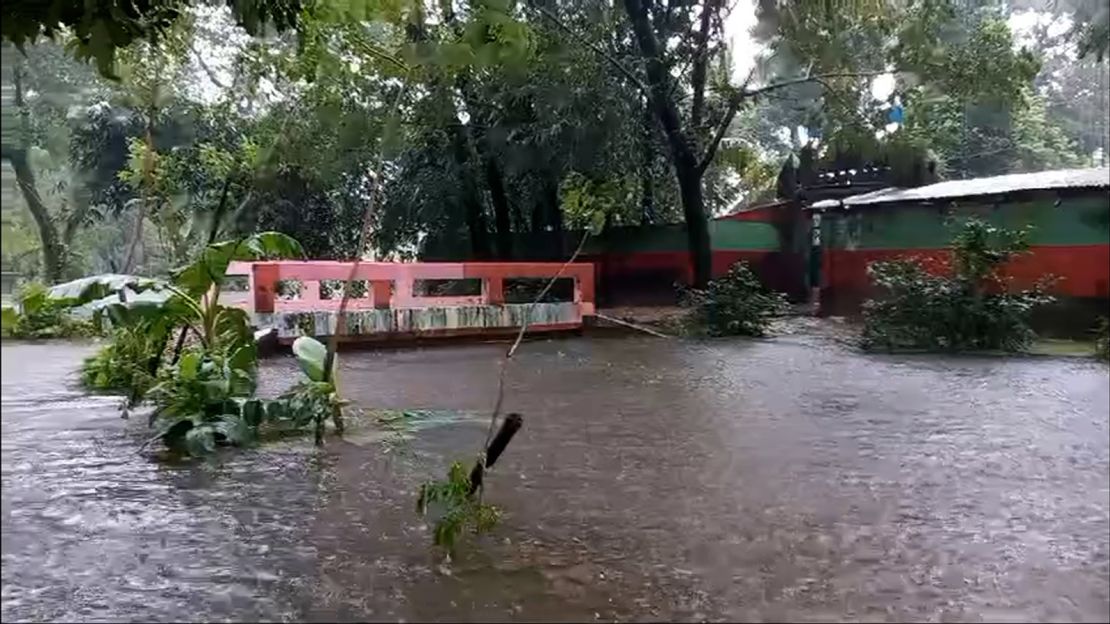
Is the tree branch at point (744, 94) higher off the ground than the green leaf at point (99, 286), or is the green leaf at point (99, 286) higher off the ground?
the tree branch at point (744, 94)

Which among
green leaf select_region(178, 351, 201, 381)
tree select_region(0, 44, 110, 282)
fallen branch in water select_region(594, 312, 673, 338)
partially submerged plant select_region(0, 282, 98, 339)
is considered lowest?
green leaf select_region(178, 351, 201, 381)

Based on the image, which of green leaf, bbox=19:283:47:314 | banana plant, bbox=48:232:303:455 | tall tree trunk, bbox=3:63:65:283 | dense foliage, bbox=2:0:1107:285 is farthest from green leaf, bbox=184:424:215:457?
tall tree trunk, bbox=3:63:65:283

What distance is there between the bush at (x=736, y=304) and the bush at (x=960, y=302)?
1.16 ft

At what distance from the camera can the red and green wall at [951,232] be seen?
172cm

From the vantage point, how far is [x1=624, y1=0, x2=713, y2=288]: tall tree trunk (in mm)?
3359

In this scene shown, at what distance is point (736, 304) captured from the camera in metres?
3.06

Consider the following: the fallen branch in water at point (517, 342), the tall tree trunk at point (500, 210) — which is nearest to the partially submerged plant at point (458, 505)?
the fallen branch in water at point (517, 342)

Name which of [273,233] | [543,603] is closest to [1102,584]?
[543,603]

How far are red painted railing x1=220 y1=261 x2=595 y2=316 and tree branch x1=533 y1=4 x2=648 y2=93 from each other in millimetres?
676

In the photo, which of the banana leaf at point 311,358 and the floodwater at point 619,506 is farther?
the banana leaf at point 311,358

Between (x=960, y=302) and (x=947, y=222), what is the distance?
24 centimetres

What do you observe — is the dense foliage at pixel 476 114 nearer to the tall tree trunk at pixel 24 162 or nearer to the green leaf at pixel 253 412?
the tall tree trunk at pixel 24 162

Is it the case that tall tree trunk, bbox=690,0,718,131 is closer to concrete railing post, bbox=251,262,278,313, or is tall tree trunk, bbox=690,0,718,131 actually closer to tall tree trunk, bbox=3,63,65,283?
concrete railing post, bbox=251,262,278,313

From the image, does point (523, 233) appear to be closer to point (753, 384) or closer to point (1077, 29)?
point (753, 384)
